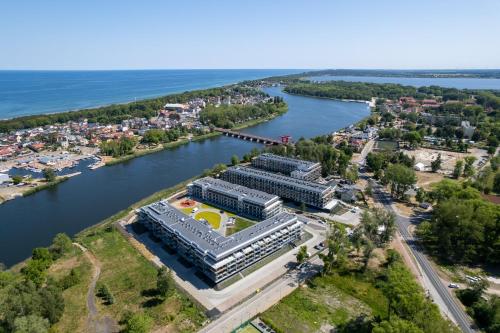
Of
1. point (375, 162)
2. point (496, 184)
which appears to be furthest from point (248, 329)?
point (496, 184)

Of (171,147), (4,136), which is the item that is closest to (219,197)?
(171,147)

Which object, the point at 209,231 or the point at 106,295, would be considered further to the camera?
the point at 209,231

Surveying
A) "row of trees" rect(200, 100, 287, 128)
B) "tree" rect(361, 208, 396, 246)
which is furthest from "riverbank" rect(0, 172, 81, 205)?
"row of trees" rect(200, 100, 287, 128)

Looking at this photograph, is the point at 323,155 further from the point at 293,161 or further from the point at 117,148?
the point at 117,148

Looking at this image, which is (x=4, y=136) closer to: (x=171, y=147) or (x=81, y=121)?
(x=81, y=121)

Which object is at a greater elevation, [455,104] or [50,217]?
[455,104]

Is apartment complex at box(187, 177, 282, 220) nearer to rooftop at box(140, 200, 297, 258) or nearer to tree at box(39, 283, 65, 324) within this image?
rooftop at box(140, 200, 297, 258)
